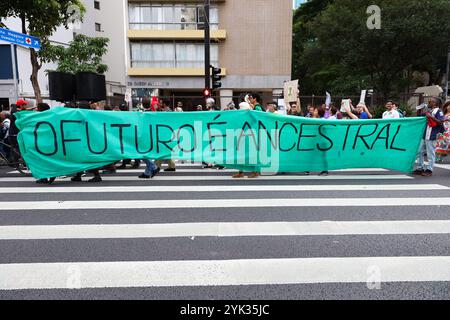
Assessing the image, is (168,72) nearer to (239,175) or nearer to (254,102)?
(254,102)

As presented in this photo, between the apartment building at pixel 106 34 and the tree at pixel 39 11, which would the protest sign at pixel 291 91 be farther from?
the apartment building at pixel 106 34

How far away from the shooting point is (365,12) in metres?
26.4

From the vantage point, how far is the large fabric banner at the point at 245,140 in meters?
7.88

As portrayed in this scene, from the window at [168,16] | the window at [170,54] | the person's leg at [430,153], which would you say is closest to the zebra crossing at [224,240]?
the person's leg at [430,153]

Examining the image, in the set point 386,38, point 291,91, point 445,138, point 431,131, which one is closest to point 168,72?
point 386,38

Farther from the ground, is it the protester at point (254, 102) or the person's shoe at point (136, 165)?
the protester at point (254, 102)

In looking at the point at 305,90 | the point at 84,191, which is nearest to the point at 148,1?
the point at 305,90

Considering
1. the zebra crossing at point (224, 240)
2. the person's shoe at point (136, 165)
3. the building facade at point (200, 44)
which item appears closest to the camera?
the zebra crossing at point (224, 240)

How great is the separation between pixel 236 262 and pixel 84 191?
13.9 ft

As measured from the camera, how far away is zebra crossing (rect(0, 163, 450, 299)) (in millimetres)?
3279

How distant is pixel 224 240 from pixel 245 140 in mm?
4139

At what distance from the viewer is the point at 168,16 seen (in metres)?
31.4

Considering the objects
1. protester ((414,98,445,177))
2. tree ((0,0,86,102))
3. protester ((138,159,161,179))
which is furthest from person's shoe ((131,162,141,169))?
protester ((414,98,445,177))
